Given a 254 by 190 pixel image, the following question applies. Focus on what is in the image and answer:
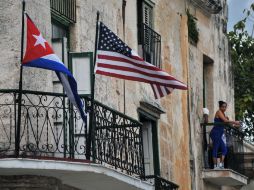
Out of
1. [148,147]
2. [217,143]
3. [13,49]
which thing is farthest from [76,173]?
[217,143]

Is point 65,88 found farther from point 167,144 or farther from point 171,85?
point 167,144

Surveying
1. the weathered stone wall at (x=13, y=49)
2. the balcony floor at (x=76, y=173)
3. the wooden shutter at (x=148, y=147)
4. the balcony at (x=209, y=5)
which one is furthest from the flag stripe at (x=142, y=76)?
the balcony at (x=209, y=5)

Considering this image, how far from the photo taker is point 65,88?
21.6m

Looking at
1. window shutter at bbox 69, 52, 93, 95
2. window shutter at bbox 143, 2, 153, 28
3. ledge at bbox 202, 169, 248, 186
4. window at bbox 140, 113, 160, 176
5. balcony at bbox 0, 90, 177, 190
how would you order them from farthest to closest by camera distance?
ledge at bbox 202, 169, 248, 186, window shutter at bbox 143, 2, 153, 28, window at bbox 140, 113, 160, 176, window shutter at bbox 69, 52, 93, 95, balcony at bbox 0, 90, 177, 190

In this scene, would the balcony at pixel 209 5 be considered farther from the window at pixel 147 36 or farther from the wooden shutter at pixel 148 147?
the wooden shutter at pixel 148 147

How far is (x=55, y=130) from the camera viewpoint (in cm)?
2280

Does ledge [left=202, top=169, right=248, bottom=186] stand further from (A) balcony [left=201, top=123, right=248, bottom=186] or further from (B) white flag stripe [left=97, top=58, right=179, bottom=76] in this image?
(B) white flag stripe [left=97, top=58, right=179, bottom=76]

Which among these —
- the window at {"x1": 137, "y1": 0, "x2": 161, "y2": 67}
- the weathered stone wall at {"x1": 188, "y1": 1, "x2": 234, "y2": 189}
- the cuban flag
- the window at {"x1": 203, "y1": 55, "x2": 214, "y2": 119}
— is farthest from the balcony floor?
the window at {"x1": 203, "y1": 55, "x2": 214, "y2": 119}

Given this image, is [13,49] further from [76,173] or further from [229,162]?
[229,162]

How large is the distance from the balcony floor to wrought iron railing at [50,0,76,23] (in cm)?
329

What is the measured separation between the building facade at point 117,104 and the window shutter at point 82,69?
0.02 meters

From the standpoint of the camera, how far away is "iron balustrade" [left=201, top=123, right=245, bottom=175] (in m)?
31.3

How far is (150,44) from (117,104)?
2.75 metres

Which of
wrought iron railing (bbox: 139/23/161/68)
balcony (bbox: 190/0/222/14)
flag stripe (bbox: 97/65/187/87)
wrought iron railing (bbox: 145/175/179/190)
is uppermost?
balcony (bbox: 190/0/222/14)
